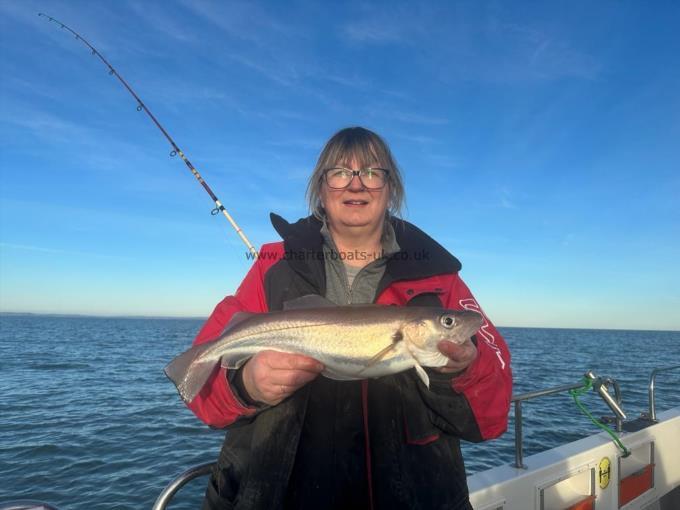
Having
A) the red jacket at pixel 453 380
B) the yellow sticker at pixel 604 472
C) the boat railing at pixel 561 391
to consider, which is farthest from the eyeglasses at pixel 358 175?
the yellow sticker at pixel 604 472

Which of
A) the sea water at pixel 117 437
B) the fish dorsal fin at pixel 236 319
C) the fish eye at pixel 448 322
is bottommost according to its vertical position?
the sea water at pixel 117 437

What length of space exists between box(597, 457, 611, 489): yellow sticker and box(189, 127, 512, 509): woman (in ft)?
14.0

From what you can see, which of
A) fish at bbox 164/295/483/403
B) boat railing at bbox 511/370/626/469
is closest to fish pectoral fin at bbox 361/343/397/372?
fish at bbox 164/295/483/403

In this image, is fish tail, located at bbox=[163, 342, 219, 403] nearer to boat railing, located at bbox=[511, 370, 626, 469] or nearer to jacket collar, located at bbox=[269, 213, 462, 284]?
jacket collar, located at bbox=[269, 213, 462, 284]

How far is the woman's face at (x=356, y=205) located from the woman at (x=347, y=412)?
1.23 feet

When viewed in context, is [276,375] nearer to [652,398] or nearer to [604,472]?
[604,472]

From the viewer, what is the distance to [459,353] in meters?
3.06

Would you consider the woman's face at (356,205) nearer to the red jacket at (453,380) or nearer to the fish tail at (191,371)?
the red jacket at (453,380)

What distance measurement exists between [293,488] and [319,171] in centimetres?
269

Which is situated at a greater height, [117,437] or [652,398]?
[652,398]

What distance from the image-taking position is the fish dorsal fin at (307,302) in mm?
3525

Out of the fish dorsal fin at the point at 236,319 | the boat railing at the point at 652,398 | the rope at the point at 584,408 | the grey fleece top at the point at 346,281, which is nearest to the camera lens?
the fish dorsal fin at the point at 236,319

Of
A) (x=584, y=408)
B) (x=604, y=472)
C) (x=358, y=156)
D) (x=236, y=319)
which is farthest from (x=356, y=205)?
(x=604, y=472)

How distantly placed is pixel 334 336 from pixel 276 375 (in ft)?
2.27
